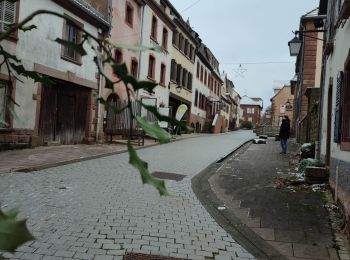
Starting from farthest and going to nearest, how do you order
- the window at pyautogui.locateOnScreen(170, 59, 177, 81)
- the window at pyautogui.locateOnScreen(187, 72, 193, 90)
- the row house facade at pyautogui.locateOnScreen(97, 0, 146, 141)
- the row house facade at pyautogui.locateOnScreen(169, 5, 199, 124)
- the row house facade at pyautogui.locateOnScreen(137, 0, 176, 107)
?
the window at pyautogui.locateOnScreen(187, 72, 193, 90), the row house facade at pyautogui.locateOnScreen(169, 5, 199, 124), the window at pyautogui.locateOnScreen(170, 59, 177, 81), the row house facade at pyautogui.locateOnScreen(137, 0, 176, 107), the row house facade at pyautogui.locateOnScreen(97, 0, 146, 141)

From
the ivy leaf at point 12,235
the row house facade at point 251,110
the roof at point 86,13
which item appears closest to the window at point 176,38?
the roof at point 86,13

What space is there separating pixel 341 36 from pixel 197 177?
15.3 feet

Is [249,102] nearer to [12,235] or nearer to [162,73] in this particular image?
[162,73]

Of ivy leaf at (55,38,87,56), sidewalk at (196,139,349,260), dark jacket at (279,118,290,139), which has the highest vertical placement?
dark jacket at (279,118,290,139)

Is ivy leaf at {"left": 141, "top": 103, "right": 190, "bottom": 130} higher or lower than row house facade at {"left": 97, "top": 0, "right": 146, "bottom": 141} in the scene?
lower

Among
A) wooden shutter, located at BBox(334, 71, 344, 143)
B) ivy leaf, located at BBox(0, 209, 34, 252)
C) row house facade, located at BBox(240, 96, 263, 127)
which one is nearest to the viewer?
ivy leaf, located at BBox(0, 209, 34, 252)

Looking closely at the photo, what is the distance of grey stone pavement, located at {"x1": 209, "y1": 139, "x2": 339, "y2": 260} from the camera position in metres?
5.10

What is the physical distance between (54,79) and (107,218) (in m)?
9.79

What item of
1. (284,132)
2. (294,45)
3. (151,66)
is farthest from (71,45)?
(151,66)

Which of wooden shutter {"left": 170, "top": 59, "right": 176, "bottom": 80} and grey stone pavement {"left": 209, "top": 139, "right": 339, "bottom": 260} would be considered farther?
wooden shutter {"left": 170, "top": 59, "right": 176, "bottom": 80}

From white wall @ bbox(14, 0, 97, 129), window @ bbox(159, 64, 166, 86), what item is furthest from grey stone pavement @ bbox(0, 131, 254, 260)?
window @ bbox(159, 64, 166, 86)

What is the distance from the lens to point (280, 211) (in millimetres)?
6828

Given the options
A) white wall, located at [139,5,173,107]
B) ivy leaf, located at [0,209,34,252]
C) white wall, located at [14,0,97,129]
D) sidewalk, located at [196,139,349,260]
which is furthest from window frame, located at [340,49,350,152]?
white wall, located at [139,5,173,107]

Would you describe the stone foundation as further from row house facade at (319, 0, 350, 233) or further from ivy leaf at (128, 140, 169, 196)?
ivy leaf at (128, 140, 169, 196)
